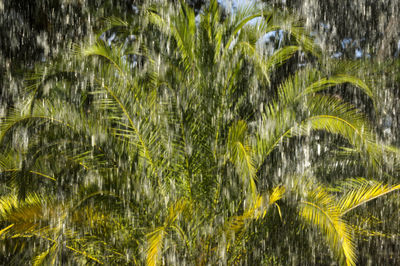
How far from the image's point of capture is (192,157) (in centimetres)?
531

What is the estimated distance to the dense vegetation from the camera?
16.2ft

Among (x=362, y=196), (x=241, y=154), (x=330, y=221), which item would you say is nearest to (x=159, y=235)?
(x=241, y=154)

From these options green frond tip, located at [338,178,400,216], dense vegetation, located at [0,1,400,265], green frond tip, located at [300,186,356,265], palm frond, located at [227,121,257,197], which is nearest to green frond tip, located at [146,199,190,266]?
dense vegetation, located at [0,1,400,265]

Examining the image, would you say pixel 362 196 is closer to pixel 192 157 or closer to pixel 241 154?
pixel 241 154

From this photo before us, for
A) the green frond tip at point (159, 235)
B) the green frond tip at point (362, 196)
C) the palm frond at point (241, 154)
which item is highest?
the palm frond at point (241, 154)

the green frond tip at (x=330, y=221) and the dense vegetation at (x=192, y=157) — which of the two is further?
the dense vegetation at (x=192, y=157)

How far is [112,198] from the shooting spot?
5188 millimetres

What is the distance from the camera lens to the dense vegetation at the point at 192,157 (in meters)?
4.93

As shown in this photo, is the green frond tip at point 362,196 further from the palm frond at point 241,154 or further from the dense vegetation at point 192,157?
the palm frond at point 241,154

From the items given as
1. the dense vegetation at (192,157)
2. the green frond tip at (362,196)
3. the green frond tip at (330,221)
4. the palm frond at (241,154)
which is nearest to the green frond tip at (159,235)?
the dense vegetation at (192,157)

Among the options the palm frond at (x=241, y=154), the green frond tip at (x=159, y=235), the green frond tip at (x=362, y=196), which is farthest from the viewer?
the green frond tip at (x=362, y=196)

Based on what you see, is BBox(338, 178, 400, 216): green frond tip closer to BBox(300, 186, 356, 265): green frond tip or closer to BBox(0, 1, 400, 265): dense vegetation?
BBox(0, 1, 400, 265): dense vegetation

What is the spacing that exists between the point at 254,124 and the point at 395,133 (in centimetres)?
446

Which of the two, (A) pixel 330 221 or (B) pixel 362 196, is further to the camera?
(B) pixel 362 196
